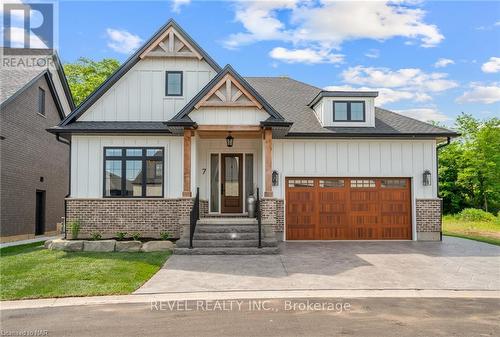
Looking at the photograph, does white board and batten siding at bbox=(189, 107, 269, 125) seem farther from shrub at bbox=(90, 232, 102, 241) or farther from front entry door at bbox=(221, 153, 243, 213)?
shrub at bbox=(90, 232, 102, 241)

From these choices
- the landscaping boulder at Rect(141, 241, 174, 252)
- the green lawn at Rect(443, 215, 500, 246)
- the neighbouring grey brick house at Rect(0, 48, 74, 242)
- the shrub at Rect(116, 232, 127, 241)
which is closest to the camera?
the landscaping boulder at Rect(141, 241, 174, 252)

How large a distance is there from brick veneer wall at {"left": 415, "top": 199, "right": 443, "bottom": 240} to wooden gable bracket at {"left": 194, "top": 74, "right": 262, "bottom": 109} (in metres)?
7.40

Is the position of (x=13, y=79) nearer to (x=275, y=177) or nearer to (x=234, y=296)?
(x=275, y=177)

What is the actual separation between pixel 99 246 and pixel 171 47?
7628 mm

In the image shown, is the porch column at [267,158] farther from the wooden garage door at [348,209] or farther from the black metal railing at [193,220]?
the black metal railing at [193,220]

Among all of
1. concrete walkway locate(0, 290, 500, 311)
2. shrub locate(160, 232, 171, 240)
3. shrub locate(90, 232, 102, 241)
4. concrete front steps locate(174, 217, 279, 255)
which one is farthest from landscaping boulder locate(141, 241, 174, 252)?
concrete walkway locate(0, 290, 500, 311)

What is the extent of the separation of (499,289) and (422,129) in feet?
26.3

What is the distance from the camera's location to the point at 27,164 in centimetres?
1841

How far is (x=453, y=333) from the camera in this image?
5535 millimetres

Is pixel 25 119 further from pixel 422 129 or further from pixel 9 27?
pixel 422 129

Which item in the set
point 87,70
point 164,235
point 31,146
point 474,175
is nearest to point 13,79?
point 31,146

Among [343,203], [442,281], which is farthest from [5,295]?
[343,203]

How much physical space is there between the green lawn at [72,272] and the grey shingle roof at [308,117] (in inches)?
288

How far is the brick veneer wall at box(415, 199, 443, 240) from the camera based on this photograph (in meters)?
14.8
